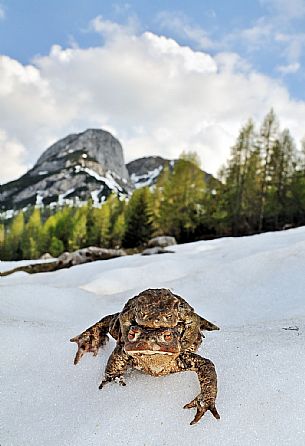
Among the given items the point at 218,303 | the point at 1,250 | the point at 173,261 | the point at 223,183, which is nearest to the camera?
the point at 218,303

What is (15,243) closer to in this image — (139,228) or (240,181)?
(139,228)

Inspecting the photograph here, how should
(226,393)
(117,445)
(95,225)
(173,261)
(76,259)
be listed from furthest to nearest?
(95,225) < (76,259) < (173,261) < (226,393) < (117,445)

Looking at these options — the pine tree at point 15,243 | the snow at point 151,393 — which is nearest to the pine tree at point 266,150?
the snow at point 151,393

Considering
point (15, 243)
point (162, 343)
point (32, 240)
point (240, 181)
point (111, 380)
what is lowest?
point (15, 243)

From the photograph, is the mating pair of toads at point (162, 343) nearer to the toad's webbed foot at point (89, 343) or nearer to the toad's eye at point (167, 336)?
the toad's eye at point (167, 336)

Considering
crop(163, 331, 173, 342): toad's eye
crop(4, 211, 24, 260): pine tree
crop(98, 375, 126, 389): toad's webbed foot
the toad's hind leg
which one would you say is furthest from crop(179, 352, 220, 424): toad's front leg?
crop(4, 211, 24, 260): pine tree

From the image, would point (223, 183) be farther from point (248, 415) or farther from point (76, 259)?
point (248, 415)

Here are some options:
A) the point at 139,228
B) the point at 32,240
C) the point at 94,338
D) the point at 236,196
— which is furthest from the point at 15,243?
the point at 94,338

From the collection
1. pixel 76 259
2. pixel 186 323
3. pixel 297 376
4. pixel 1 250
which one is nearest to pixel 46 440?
pixel 186 323
